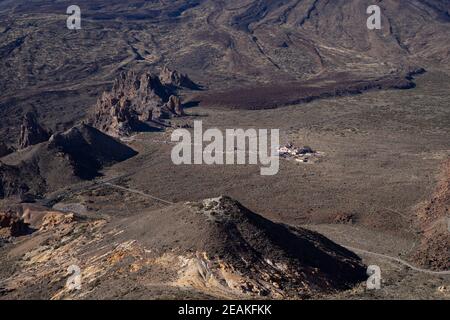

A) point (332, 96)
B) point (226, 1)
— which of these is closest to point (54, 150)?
point (332, 96)

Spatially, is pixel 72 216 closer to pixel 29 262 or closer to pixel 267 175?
pixel 29 262

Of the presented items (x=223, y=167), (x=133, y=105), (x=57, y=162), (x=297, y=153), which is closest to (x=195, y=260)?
(x=223, y=167)

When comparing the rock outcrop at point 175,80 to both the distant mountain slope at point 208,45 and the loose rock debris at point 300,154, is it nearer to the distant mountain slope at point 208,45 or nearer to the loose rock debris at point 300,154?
the distant mountain slope at point 208,45

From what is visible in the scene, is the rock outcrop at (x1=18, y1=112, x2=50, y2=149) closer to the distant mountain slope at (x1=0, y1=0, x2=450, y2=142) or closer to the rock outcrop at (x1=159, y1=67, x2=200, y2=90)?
the distant mountain slope at (x1=0, y1=0, x2=450, y2=142)

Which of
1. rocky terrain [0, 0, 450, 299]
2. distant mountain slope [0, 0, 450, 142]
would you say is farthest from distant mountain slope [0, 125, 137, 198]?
distant mountain slope [0, 0, 450, 142]

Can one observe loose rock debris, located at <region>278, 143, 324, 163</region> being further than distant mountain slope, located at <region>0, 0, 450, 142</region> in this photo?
No

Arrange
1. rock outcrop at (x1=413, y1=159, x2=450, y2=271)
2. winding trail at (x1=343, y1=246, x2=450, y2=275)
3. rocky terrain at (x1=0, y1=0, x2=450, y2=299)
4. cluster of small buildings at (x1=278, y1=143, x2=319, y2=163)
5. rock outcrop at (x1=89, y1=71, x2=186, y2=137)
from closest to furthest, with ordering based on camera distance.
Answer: rocky terrain at (x1=0, y1=0, x2=450, y2=299) → winding trail at (x1=343, y1=246, x2=450, y2=275) → rock outcrop at (x1=413, y1=159, x2=450, y2=271) → cluster of small buildings at (x1=278, y1=143, x2=319, y2=163) → rock outcrop at (x1=89, y1=71, x2=186, y2=137)
